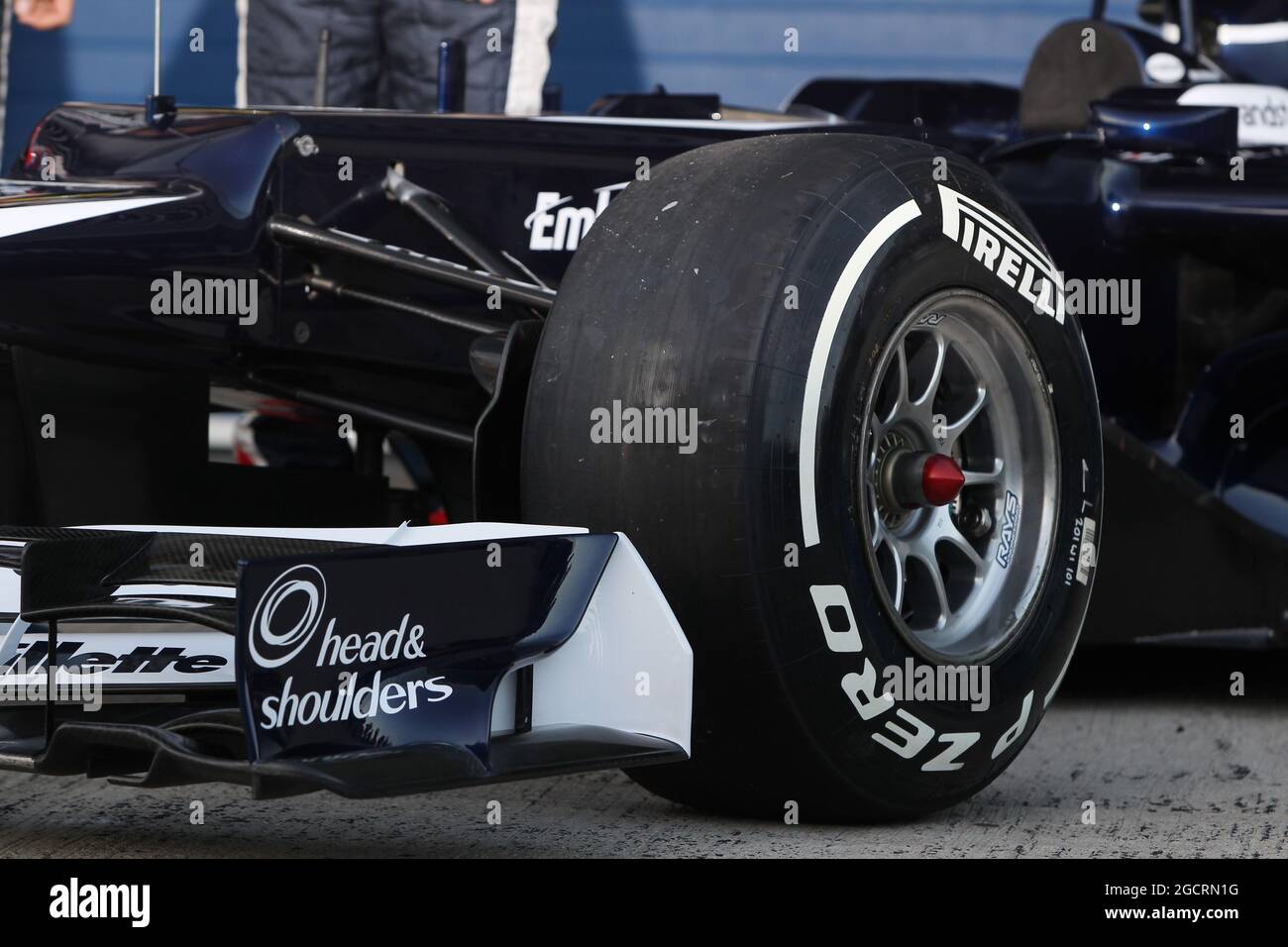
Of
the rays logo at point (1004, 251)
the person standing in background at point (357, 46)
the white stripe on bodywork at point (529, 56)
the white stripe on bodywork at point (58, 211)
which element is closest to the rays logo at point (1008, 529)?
the rays logo at point (1004, 251)

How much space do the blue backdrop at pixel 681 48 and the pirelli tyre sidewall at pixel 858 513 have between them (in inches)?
236

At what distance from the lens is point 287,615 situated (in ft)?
7.02

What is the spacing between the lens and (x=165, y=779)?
2.18m

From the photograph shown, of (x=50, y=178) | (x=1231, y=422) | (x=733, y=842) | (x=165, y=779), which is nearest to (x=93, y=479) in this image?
(x=50, y=178)

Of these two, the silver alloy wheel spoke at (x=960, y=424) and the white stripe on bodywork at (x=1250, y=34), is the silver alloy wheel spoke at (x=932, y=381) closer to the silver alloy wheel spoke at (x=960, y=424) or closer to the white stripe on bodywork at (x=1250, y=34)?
the silver alloy wheel spoke at (x=960, y=424)

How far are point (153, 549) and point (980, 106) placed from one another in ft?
10.1

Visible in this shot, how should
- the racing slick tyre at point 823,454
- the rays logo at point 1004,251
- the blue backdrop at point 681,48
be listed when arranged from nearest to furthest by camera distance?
the racing slick tyre at point 823,454, the rays logo at point 1004,251, the blue backdrop at point 681,48

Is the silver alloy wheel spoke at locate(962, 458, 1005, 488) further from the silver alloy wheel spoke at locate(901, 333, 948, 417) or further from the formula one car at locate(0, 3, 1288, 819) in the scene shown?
the silver alloy wheel spoke at locate(901, 333, 948, 417)

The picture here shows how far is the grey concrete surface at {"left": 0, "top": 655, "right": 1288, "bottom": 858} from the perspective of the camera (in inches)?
102

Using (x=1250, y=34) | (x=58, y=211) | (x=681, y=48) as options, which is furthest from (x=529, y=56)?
(x=681, y=48)

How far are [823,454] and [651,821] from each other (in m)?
0.60

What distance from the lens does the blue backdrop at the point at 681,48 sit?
8.73 m
